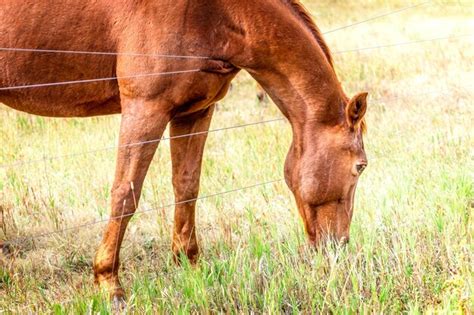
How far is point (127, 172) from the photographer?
453 centimetres

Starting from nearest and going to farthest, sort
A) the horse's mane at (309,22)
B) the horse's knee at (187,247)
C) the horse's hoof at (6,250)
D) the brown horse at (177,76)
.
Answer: the brown horse at (177,76), the horse's mane at (309,22), the horse's knee at (187,247), the horse's hoof at (6,250)

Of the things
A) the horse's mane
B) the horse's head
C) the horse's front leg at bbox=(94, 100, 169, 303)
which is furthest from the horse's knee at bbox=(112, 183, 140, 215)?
the horse's mane

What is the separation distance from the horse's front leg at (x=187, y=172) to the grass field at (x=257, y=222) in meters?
0.15

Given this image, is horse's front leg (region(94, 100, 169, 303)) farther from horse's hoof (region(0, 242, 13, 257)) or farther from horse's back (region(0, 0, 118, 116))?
horse's hoof (region(0, 242, 13, 257))

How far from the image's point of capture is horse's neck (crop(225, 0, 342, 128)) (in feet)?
15.1

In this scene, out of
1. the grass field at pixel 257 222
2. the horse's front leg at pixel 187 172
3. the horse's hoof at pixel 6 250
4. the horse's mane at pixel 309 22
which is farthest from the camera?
the horse's hoof at pixel 6 250

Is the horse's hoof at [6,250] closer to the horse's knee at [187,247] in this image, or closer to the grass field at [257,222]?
the grass field at [257,222]

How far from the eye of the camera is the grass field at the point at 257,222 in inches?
158

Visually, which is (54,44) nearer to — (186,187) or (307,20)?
(186,187)

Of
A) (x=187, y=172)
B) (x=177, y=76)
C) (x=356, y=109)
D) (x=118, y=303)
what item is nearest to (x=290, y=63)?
(x=356, y=109)

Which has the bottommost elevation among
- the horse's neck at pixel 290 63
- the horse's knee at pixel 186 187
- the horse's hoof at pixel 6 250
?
the horse's hoof at pixel 6 250

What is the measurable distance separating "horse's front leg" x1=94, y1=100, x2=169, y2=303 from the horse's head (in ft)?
2.92

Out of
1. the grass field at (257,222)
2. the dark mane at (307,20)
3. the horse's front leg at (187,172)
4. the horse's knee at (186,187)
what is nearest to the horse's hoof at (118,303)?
the grass field at (257,222)

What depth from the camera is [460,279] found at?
3924 millimetres
